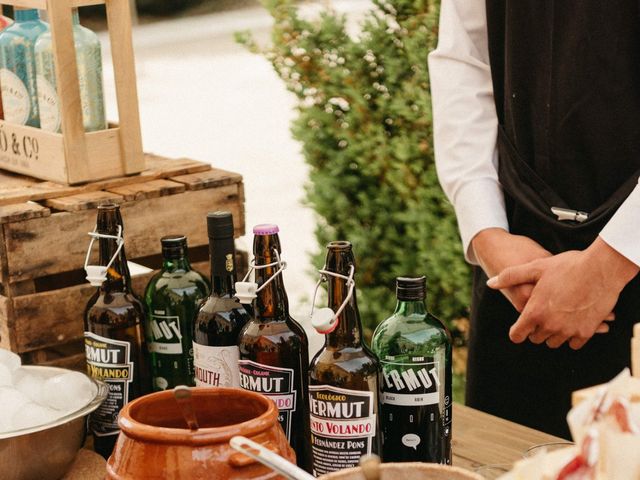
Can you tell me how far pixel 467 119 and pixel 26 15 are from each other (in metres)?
0.83

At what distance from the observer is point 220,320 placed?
129 cm

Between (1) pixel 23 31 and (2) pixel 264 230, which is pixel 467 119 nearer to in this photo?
(2) pixel 264 230

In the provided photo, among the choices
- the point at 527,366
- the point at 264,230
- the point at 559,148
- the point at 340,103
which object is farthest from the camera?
the point at 340,103

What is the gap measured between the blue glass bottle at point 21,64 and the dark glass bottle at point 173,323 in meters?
0.55

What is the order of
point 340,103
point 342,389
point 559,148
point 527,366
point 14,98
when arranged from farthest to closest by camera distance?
1. point 340,103
2. point 14,98
3. point 527,366
4. point 559,148
5. point 342,389

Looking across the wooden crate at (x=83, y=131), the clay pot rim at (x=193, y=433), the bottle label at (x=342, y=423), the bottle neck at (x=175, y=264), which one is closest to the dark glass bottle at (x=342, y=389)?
the bottle label at (x=342, y=423)

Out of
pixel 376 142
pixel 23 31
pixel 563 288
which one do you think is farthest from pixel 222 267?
pixel 376 142

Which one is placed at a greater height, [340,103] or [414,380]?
[340,103]

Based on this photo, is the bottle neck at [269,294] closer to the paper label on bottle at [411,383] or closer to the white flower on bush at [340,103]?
the paper label on bottle at [411,383]

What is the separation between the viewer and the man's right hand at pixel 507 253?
157 cm

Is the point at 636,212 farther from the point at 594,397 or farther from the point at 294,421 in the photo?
the point at 594,397

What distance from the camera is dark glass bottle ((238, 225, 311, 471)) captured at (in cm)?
121

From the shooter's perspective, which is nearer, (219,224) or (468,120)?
(219,224)

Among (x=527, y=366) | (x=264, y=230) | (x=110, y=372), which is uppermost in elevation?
(x=264, y=230)
